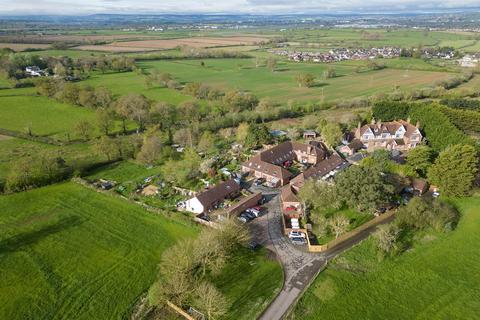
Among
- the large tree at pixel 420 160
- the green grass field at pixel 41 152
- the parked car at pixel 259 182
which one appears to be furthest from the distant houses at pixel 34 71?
the large tree at pixel 420 160

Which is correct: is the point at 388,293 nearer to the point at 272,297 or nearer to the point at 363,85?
the point at 272,297

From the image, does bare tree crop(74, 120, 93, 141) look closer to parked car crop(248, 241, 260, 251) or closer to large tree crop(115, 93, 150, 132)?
large tree crop(115, 93, 150, 132)

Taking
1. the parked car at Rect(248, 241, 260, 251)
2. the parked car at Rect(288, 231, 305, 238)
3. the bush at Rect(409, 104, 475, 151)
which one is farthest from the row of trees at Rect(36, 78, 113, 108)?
the bush at Rect(409, 104, 475, 151)

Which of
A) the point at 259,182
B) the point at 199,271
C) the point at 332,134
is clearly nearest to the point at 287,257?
the point at 199,271

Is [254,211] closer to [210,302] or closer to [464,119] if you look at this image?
[210,302]

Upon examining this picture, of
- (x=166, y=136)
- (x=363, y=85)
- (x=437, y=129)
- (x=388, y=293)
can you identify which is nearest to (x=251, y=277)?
(x=388, y=293)

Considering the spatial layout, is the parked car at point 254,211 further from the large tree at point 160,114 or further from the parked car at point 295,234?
the large tree at point 160,114

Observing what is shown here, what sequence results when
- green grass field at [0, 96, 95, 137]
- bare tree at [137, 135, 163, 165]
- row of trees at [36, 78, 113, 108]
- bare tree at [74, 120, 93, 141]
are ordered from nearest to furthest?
1. bare tree at [137, 135, 163, 165]
2. bare tree at [74, 120, 93, 141]
3. green grass field at [0, 96, 95, 137]
4. row of trees at [36, 78, 113, 108]
